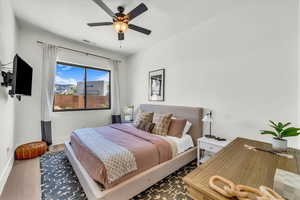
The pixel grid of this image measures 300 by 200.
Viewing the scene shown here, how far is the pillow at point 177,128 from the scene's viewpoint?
107 inches

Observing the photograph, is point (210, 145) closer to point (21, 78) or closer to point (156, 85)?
point (156, 85)

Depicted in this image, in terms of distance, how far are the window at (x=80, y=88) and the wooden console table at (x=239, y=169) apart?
4.02m

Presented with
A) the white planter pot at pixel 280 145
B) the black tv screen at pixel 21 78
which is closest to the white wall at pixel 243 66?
the white planter pot at pixel 280 145

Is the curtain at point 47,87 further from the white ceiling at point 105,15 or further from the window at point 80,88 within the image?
the white ceiling at point 105,15

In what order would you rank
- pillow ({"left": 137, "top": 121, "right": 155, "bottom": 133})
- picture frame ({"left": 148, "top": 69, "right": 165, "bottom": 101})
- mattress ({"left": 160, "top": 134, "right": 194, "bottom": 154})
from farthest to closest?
picture frame ({"left": 148, "top": 69, "right": 165, "bottom": 101}) < pillow ({"left": 137, "top": 121, "right": 155, "bottom": 133}) < mattress ({"left": 160, "top": 134, "right": 194, "bottom": 154})

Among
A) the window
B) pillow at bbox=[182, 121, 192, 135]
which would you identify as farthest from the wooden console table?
the window

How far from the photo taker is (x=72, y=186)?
6.62 ft

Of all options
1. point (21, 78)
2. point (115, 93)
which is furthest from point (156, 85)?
point (21, 78)

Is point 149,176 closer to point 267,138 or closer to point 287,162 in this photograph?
point 287,162

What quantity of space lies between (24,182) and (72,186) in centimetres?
82

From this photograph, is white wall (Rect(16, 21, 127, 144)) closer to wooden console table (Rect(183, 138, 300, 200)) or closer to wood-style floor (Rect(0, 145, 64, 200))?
wood-style floor (Rect(0, 145, 64, 200))

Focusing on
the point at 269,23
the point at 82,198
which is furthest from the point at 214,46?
the point at 82,198

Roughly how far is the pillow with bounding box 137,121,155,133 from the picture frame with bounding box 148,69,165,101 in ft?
3.17

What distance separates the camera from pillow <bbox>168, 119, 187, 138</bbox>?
107 inches
